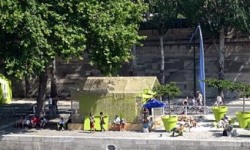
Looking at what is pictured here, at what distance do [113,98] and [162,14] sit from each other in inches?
469

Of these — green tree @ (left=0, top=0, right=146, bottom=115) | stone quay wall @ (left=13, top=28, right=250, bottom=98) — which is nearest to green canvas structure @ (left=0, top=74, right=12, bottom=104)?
stone quay wall @ (left=13, top=28, right=250, bottom=98)

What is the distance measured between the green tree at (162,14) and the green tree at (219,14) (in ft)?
2.37

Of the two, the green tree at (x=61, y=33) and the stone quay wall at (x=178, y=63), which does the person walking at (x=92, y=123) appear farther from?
the stone quay wall at (x=178, y=63)

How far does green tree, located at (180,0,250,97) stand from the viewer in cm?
3753

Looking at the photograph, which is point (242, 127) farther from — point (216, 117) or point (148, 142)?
point (148, 142)

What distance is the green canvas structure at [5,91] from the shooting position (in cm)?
4294

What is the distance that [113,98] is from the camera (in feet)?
100.0

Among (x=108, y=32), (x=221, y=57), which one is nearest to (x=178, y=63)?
(x=221, y=57)

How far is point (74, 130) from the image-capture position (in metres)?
30.7

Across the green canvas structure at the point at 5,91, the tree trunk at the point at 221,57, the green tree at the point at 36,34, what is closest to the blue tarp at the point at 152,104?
the green tree at the point at 36,34

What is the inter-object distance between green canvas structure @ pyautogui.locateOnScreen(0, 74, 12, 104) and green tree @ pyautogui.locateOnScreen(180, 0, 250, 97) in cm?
1386

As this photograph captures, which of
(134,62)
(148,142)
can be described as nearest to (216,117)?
(148,142)

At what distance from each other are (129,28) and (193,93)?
521 inches

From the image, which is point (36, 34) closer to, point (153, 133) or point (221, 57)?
point (153, 133)
